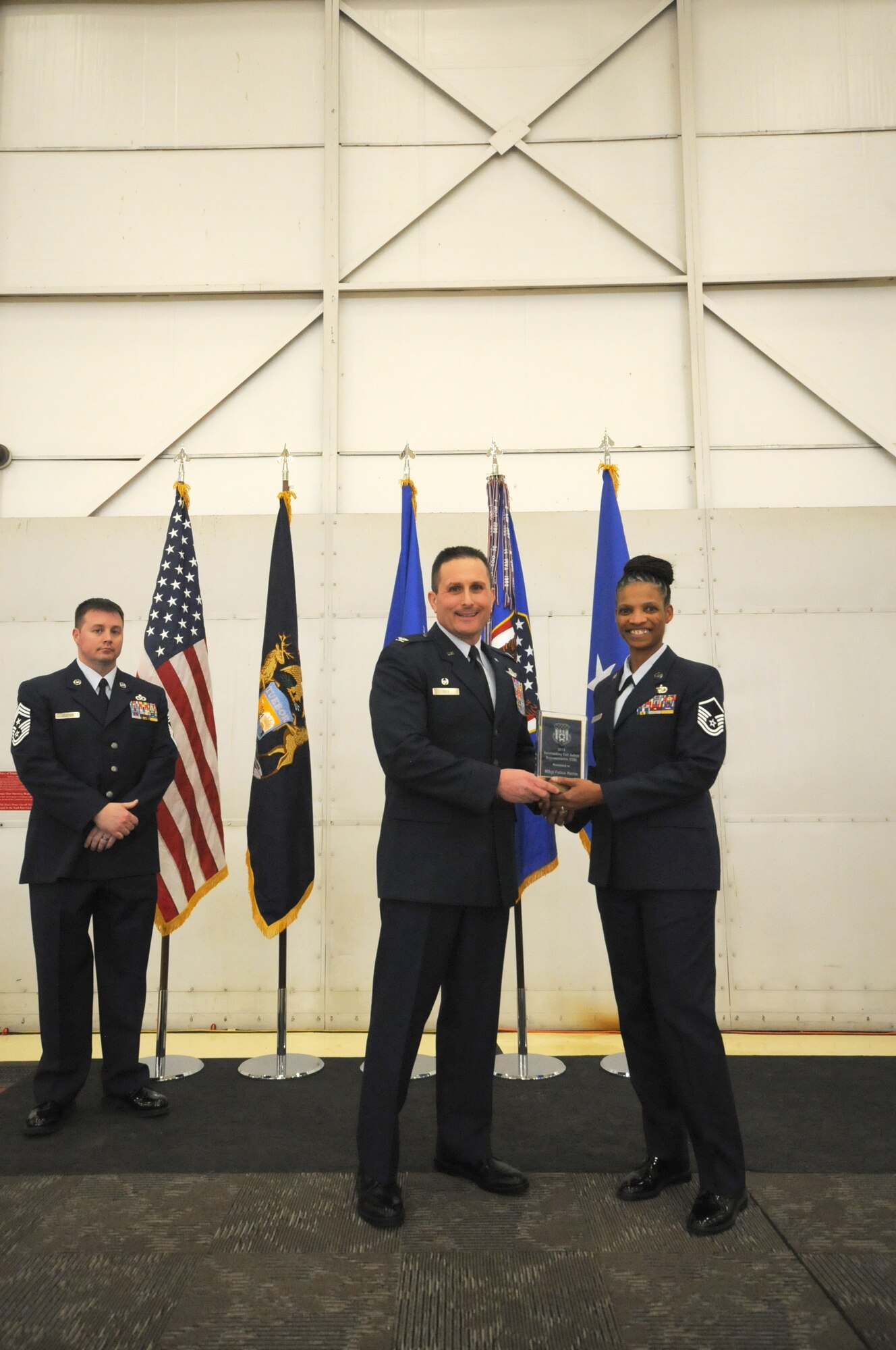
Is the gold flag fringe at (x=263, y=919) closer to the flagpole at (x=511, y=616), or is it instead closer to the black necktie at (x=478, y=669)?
the flagpole at (x=511, y=616)

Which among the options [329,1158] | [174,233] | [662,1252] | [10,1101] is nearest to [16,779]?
[10,1101]

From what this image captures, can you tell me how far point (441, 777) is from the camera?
237cm

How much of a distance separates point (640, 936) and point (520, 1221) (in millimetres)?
795

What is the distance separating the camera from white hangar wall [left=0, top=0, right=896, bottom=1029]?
17.4ft

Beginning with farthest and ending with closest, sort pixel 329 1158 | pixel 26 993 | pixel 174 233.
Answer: pixel 174 233, pixel 26 993, pixel 329 1158

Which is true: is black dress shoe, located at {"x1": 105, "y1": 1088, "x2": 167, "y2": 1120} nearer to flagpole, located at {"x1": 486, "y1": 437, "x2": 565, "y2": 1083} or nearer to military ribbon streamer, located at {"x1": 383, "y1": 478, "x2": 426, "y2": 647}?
flagpole, located at {"x1": 486, "y1": 437, "x2": 565, "y2": 1083}

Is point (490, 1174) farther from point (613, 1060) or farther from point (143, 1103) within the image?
point (613, 1060)

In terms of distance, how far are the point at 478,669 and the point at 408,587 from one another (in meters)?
1.58

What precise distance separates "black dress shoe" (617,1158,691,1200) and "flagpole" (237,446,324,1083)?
5.52 ft

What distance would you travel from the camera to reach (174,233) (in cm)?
548

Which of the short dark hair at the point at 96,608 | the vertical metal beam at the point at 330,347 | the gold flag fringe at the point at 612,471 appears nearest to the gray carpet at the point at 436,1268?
the short dark hair at the point at 96,608

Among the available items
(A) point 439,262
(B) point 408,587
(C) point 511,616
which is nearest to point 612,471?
(C) point 511,616

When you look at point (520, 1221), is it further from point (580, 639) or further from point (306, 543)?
point (306, 543)

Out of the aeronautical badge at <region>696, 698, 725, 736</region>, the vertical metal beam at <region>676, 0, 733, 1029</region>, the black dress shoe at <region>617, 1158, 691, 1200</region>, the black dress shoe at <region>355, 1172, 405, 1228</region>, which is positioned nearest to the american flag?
the black dress shoe at <region>355, 1172, 405, 1228</region>
